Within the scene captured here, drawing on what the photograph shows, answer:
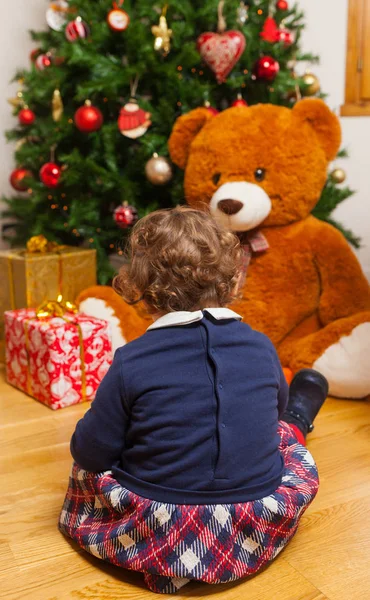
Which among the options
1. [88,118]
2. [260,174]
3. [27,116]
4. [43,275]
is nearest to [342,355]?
[260,174]

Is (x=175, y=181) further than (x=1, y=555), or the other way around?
(x=175, y=181)

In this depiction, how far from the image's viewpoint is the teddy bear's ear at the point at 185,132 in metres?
1.79

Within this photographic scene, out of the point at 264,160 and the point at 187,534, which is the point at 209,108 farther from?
the point at 187,534

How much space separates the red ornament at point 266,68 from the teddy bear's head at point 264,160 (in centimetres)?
23

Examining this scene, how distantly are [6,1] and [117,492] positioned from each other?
2.11m

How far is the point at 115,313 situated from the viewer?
1.80 metres

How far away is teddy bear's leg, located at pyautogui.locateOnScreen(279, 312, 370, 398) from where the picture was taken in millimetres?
1611

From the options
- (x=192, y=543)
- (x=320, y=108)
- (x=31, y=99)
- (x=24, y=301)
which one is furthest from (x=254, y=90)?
(x=192, y=543)

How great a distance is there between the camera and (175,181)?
1.95 metres

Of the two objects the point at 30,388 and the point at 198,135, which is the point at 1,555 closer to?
the point at 30,388

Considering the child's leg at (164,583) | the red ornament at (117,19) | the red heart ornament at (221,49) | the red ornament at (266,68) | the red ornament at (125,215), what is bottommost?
the child's leg at (164,583)

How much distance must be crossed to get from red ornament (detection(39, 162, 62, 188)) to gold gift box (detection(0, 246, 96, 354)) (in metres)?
0.22

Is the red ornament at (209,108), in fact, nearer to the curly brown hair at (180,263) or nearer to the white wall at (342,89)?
the white wall at (342,89)

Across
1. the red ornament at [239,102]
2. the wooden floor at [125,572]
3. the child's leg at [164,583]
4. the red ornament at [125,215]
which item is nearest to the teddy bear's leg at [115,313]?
the red ornament at [125,215]
